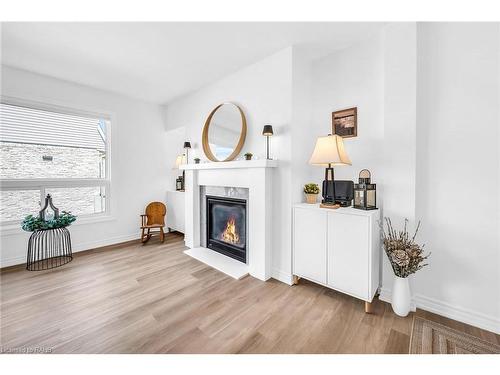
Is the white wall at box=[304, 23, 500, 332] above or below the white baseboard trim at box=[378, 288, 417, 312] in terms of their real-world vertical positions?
above

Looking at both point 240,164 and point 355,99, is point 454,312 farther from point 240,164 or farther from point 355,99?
point 240,164

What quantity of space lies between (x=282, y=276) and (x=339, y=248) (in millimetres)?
778

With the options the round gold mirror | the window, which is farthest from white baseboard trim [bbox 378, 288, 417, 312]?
the window

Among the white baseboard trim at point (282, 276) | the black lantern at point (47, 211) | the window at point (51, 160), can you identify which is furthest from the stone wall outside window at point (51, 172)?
the white baseboard trim at point (282, 276)

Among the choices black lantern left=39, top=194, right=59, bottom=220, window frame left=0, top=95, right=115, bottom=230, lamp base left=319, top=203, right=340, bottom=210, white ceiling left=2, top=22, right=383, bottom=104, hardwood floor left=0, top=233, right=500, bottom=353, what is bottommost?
hardwood floor left=0, top=233, right=500, bottom=353

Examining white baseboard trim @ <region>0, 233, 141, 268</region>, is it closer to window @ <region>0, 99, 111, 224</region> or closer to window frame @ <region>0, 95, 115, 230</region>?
window frame @ <region>0, 95, 115, 230</region>

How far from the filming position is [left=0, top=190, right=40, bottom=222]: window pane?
2.83 metres

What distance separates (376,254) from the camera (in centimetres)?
193

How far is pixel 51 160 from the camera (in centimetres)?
316

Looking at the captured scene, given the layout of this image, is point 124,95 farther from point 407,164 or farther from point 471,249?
point 471,249

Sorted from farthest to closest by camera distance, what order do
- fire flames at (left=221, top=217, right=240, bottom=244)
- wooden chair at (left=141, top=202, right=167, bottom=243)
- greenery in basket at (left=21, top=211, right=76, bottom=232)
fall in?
wooden chair at (left=141, top=202, right=167, bottom=243), fire flames at (left=221, top=217, right=240, bottom=244), greenery in basket at (left=21, top=211, right=76, bottom=232)

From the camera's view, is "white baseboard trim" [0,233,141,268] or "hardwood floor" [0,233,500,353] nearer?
"hardwood floor" [0,233,500,353]

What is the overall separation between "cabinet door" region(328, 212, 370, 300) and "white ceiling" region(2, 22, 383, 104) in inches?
72.5
